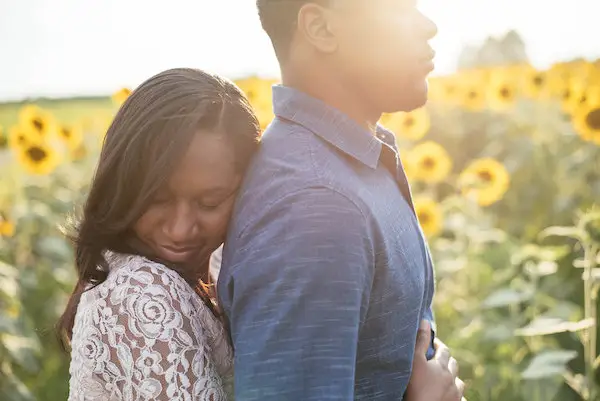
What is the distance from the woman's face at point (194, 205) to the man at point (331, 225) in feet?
0.22

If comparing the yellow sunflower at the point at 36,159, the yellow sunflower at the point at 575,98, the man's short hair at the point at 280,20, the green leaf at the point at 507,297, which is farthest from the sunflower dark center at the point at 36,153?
the man's short hair at the point at 280,20

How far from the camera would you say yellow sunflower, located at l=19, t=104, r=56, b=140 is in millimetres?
4359

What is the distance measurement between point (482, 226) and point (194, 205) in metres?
2.52

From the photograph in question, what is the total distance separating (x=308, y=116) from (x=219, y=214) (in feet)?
0.76

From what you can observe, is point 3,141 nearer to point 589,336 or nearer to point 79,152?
point 79,152

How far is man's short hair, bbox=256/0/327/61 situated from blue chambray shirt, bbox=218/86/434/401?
0.24ft

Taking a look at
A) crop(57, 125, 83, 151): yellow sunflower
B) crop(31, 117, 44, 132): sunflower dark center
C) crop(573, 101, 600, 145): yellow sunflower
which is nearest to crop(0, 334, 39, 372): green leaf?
crop(31, 117, 44, 132): sunflower dark center

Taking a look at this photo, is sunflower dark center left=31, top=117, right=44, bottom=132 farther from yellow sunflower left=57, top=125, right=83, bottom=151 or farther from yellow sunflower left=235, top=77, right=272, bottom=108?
yellow sunflower left=235, top=77, right=272, bottom=108

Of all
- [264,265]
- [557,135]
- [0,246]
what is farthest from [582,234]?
[557,135]

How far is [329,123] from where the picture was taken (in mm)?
1341

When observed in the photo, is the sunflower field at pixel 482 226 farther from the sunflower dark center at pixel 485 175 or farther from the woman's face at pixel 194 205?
the woman's face at pixel 194 205

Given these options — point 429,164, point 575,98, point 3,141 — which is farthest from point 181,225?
point 575,98

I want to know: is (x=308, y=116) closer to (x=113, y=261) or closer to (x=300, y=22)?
(x=300, y=22)

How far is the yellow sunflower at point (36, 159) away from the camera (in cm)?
423
